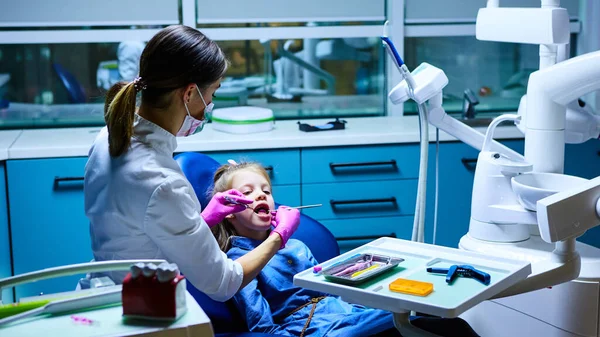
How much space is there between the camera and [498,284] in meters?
1.82

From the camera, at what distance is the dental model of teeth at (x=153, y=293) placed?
4.53ft

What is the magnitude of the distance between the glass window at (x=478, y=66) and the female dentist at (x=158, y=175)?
2.21 metres

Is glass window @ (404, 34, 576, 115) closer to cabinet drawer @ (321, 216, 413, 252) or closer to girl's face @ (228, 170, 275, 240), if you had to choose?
cabinet drawer @ (321, 216, 413, 252)

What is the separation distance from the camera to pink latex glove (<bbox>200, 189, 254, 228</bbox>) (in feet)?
7.36

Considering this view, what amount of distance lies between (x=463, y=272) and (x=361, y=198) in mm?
1574

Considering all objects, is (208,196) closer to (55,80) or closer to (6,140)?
(6,140)

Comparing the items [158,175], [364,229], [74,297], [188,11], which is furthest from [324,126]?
[74,297]

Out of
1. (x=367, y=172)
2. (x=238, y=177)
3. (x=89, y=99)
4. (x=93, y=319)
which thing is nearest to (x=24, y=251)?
(x=89, y=99)

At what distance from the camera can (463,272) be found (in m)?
1.89

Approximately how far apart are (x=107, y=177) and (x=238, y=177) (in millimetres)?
633

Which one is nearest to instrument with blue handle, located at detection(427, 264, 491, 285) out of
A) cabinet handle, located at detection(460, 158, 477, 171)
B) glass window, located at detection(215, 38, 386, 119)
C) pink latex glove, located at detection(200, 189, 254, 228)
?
pink latex glove, located at detection(200, 189, 254, 228)

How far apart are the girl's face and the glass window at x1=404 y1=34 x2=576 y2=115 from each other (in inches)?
68.8

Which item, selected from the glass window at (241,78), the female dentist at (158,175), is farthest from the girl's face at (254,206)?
the glass window at (241,78)

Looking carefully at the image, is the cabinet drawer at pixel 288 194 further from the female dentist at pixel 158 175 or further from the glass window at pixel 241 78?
the female dentist at pixel 158 175
